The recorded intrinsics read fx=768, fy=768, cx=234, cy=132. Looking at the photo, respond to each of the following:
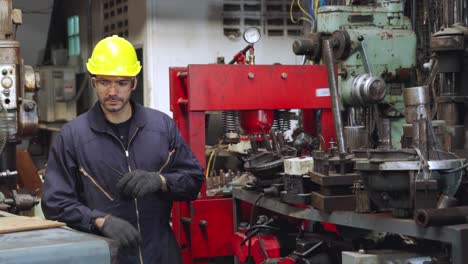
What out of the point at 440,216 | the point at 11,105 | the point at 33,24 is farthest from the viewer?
the point at 33,24

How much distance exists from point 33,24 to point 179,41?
2278 millimetres

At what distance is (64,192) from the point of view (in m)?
2.64

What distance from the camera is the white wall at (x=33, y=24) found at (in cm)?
722

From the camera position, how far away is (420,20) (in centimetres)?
464

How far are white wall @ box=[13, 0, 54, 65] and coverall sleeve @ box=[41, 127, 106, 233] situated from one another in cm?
473

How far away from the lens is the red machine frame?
3.38 meters

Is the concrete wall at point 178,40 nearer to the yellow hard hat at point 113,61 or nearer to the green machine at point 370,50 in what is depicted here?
the green machine at point 370,50

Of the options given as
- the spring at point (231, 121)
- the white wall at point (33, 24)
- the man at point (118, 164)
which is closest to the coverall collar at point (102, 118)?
the man at point (118, 164)

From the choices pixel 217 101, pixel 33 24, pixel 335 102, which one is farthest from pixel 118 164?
pixel 33 24

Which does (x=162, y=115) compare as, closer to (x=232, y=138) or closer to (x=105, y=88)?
(x=105, y=88)

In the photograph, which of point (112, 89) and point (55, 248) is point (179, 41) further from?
point (55, 248)

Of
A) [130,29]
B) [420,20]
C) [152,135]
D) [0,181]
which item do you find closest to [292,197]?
[152,135]

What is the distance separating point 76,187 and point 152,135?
0.33m

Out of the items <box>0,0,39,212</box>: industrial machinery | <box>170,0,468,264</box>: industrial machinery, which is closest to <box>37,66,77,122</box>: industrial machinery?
<box>170,0,468,264</box>: industrial machinery
